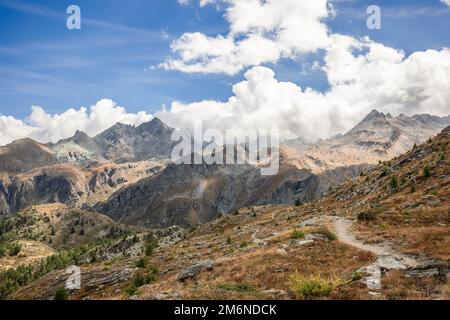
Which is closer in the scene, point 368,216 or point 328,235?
point 328,235

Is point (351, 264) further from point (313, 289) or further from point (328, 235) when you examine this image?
point (328, 235)

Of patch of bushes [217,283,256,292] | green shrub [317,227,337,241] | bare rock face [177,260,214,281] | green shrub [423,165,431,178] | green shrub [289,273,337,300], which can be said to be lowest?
bare rock face [177,260,214,281]

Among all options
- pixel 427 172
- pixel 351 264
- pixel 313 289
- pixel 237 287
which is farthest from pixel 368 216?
pixel 313 289

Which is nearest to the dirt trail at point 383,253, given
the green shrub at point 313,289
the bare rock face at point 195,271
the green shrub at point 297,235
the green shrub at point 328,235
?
the green shrub at point 328,235

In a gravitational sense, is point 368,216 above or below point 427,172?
below

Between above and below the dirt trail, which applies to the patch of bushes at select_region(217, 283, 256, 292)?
below

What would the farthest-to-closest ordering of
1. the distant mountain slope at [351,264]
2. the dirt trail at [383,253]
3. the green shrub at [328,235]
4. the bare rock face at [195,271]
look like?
1. the green shrub at [328,235]
2. the bare rock face at [195,271]
3. the dirt trail at [383,253]
4. the distant mountain slope at [351,264]

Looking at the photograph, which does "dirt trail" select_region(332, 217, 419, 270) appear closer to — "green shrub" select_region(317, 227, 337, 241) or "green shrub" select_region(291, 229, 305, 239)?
"green shrub" select_region(317, 227, 337, 241)

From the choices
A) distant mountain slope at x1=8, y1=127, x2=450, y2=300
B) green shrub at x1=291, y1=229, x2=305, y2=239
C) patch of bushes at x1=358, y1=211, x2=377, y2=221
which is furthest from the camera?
patch of bushes at x1=358, y1=211, x2=377, y2=221

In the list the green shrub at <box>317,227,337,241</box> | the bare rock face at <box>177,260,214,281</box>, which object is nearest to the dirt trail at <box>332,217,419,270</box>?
the green shrub at <box>317,227,337,241</box>

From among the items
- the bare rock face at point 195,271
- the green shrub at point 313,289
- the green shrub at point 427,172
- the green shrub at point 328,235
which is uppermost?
the green shrub at point 427,172

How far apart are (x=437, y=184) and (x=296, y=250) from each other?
36073 millimetres

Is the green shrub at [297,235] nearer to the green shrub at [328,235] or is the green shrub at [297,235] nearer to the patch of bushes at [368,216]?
the green shrub at [328,235]
